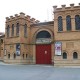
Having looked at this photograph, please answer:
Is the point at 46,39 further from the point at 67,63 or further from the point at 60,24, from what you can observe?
the point at 67,63

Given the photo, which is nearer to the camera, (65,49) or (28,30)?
(65,49)

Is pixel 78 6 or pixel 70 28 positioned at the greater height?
pixel 78 6

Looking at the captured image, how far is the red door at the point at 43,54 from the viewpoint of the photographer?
35125 millimetres

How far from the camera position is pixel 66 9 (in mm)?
31609

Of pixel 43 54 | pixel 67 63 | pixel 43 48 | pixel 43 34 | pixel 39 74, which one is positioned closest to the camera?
pixel 39 74

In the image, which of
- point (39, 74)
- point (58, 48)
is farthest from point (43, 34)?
point (39, 74)

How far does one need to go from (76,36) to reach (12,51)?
40.7ft

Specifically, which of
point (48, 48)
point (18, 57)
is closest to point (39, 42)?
point (48, 48)

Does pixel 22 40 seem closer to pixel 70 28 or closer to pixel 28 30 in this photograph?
pixel 28 30

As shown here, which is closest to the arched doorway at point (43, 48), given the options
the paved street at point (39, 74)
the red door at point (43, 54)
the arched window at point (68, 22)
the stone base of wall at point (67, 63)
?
the red door at point (43, 54)

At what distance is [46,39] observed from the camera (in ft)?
117

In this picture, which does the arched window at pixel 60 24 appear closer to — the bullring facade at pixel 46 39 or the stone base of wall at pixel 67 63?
the bullring facade at pixel 46 39

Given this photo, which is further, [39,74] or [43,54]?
[43,54]

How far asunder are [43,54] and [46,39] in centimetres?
268
